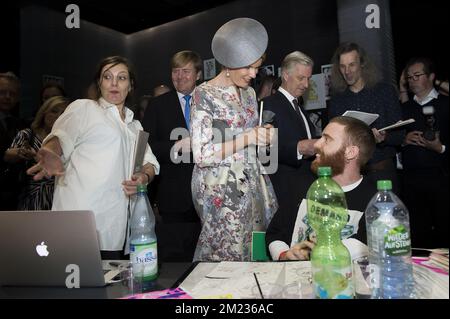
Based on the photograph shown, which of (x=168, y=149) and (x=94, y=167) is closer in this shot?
(x=94, y=167)

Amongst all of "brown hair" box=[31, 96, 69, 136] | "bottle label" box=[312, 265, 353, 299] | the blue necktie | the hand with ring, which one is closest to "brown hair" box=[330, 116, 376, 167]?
"bottle label" box=[312, 265, 353, 299]

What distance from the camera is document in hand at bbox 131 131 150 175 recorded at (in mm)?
1426

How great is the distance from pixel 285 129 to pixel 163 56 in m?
0.73

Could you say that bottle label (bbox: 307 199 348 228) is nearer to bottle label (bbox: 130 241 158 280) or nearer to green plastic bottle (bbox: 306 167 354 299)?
green plastic bottle (bbox: 306 167 354 299)

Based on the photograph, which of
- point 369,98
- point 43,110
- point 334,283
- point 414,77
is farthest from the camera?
point 43,110

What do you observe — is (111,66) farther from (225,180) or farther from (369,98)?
(369,98)

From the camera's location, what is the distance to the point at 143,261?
2.77 ft

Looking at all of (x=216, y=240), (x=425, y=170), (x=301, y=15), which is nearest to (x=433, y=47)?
(x=425, y=170)

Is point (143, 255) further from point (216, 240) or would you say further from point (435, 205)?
point (435, 205)

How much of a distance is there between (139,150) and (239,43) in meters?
0.65

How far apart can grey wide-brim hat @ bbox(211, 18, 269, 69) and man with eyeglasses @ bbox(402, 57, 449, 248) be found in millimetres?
620

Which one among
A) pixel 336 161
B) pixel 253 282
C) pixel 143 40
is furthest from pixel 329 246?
pixel 143 40

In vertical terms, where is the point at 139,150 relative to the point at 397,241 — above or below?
above

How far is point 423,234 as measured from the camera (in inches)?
51.9
